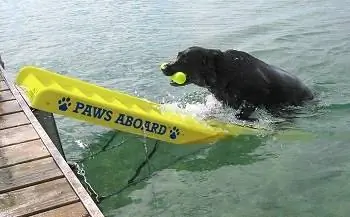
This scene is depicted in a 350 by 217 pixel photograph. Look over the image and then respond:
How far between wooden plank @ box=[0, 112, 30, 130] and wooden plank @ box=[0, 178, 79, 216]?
4.76 ft

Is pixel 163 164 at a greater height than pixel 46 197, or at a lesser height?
lesser

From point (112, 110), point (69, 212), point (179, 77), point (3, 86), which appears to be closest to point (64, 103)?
point (112, 110)

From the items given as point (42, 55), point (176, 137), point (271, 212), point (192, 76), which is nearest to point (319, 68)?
point (192, 76)

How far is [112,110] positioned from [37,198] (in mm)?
1944

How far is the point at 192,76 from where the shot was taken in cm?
667

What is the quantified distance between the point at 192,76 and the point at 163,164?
1351 mm

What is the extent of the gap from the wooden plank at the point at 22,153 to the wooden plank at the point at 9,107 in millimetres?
1004

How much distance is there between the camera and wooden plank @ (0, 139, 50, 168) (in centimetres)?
439

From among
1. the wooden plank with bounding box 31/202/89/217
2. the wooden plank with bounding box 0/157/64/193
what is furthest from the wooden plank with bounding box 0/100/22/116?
the wooden plank with bounding box 31/202/89/217

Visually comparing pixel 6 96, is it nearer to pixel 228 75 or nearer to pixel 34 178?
pixel 34 178

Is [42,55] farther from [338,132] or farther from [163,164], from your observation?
[338,132]

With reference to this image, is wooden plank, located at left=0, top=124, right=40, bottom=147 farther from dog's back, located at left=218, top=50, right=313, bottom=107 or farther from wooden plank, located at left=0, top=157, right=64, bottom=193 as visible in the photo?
dog's back, located at left=218, top=50, right=313, bottom=107

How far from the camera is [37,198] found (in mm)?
3764

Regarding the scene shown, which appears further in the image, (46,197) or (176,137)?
(176,137)
